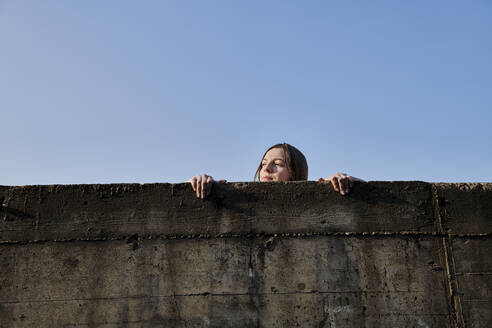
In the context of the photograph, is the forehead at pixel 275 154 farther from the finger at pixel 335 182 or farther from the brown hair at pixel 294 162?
the finger at pixel 335 182

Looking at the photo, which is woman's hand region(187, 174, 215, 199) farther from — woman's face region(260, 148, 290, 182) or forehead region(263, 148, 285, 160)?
Answer: forehead region(263, 148, 285, 160)

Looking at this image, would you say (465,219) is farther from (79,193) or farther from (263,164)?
(79,193)

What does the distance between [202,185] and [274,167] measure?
137 centimetres

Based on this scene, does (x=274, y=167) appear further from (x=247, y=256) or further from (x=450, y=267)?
(x=450, y=267)

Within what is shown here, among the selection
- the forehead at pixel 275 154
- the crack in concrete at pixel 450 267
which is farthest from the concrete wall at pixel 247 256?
the forehead at pixel 275 154

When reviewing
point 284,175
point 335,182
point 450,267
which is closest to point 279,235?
point 335,182

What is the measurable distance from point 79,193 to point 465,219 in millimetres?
3361

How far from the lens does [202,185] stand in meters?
4.02

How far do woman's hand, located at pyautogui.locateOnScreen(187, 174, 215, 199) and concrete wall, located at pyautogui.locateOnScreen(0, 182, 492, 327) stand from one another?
77mm

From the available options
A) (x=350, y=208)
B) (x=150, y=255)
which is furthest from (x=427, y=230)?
(x=150, y=255)

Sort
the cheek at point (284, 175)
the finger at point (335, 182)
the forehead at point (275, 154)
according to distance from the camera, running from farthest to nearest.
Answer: the forehead at point (275, 154), the cheek at point (284, 175), the finger at point (335, 182)

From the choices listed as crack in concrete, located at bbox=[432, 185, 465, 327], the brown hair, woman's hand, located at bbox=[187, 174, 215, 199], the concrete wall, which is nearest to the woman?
the brown hair

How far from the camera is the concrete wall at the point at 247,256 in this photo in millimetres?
3777

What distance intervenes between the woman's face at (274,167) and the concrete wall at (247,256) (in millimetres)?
1006
